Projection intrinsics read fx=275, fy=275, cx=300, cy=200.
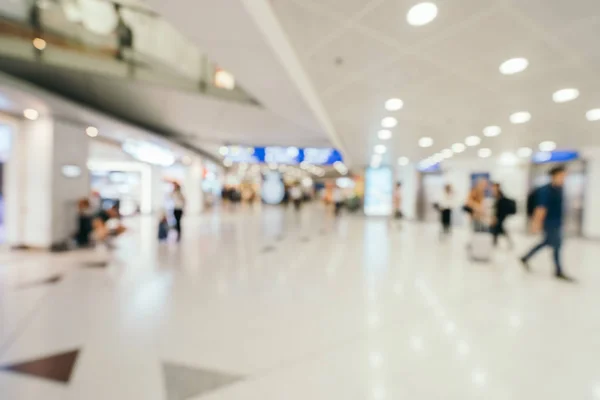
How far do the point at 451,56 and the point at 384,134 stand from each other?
4378mm

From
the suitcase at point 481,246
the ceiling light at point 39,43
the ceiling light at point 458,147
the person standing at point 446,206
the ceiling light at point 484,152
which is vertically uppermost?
the ceiling light at point 39,43

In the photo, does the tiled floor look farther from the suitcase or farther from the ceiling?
the ceiling

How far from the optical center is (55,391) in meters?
1.46

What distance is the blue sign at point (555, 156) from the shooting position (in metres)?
9.04

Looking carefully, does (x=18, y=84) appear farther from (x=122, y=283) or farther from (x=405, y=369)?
(x=405, y=369)

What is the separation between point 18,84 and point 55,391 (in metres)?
4.28

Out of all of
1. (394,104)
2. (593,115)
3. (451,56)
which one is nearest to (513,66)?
(451,56)

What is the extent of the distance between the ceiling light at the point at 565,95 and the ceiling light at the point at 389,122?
100 inches

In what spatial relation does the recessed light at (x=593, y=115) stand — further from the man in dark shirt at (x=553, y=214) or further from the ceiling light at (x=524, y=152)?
the ceiling light at (x=524, y=152)

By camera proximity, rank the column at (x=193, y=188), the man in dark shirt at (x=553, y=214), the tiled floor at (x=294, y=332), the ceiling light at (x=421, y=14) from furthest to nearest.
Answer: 1. the column at (x=193, y=188)
2. the man in dark shirt at (x=553, y=214)
3. the ceiling light at (x=421, y=14)
4. the tiled floor at (x=294, y=332)

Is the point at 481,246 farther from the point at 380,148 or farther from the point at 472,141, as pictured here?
the point at 380,148

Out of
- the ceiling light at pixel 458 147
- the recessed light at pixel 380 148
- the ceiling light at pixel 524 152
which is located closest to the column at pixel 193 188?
the recessed light at pixel 380 148

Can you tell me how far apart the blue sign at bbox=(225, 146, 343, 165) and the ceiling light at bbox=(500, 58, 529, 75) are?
715 cm

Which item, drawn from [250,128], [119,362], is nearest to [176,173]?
[250,128]
